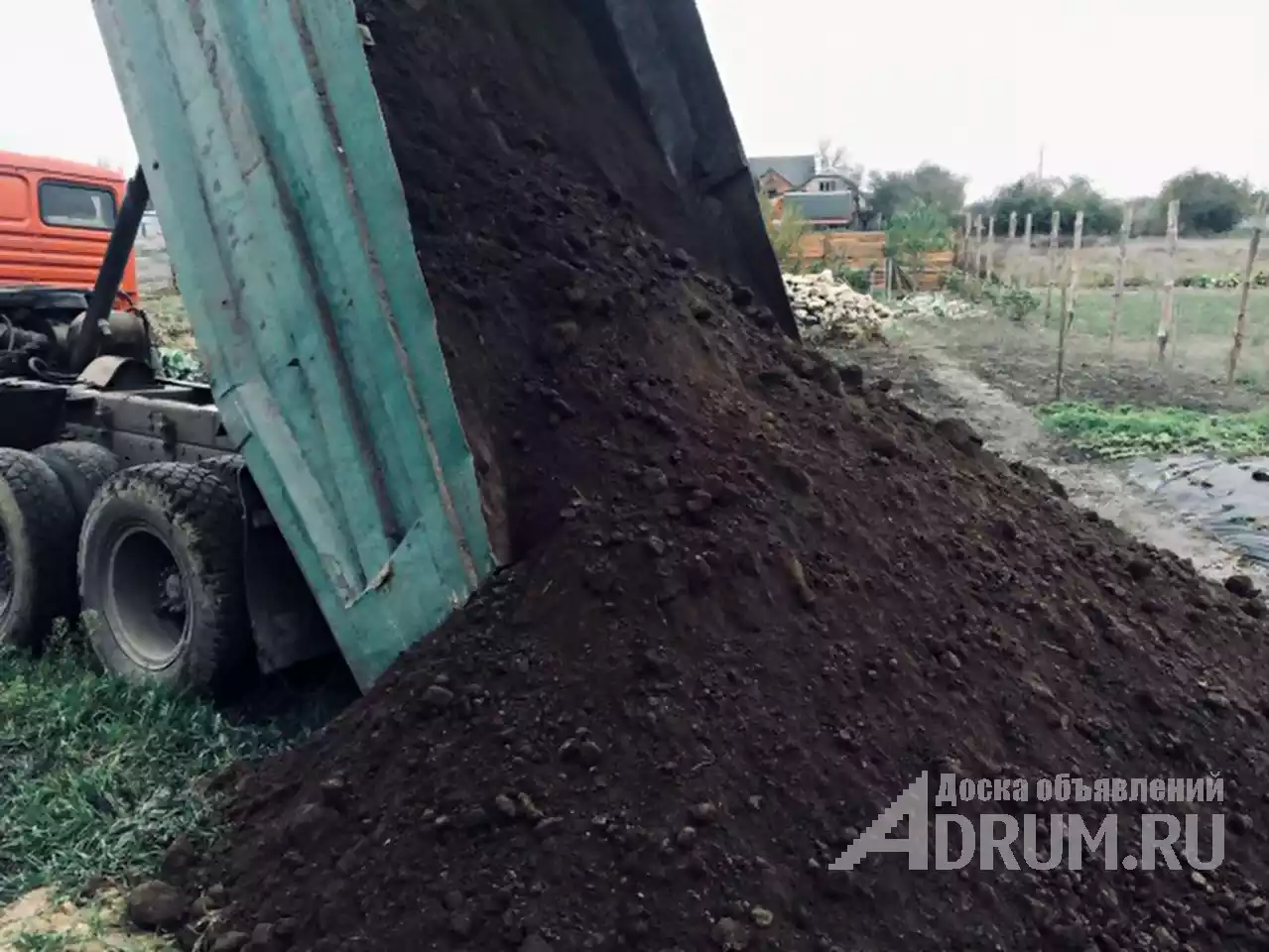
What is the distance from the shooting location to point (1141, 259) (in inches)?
1511

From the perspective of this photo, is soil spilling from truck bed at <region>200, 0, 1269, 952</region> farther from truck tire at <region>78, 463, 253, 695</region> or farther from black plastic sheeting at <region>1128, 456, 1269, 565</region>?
black plastic sheeting at <region>1128, 456, 1269, 565</region>

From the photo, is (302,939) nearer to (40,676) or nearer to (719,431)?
(719,431)

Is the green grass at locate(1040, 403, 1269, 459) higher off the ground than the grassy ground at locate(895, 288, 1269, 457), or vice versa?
the green grass at locate(1040, 403, 1269, 459)

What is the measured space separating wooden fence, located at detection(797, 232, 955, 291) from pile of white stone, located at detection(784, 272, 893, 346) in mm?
9435

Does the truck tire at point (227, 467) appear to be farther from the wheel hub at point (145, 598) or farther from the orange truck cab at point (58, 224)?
the orange truck cab at point (58, 224)

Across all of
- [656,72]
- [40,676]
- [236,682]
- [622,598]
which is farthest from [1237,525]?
[40,676]

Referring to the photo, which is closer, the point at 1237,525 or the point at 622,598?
the point at 622,598

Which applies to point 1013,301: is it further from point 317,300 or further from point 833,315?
point 317,300

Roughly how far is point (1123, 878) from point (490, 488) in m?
1.76

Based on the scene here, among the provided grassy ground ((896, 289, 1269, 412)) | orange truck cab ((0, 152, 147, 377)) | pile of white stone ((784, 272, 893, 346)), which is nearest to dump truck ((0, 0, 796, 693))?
orange truck cab ((0, 152, 147, 377))

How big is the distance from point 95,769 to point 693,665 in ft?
5.90

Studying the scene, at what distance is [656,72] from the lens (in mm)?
4180

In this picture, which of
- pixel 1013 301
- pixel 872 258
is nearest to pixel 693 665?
pixel 1013 301

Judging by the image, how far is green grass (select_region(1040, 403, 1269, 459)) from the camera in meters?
8.70
